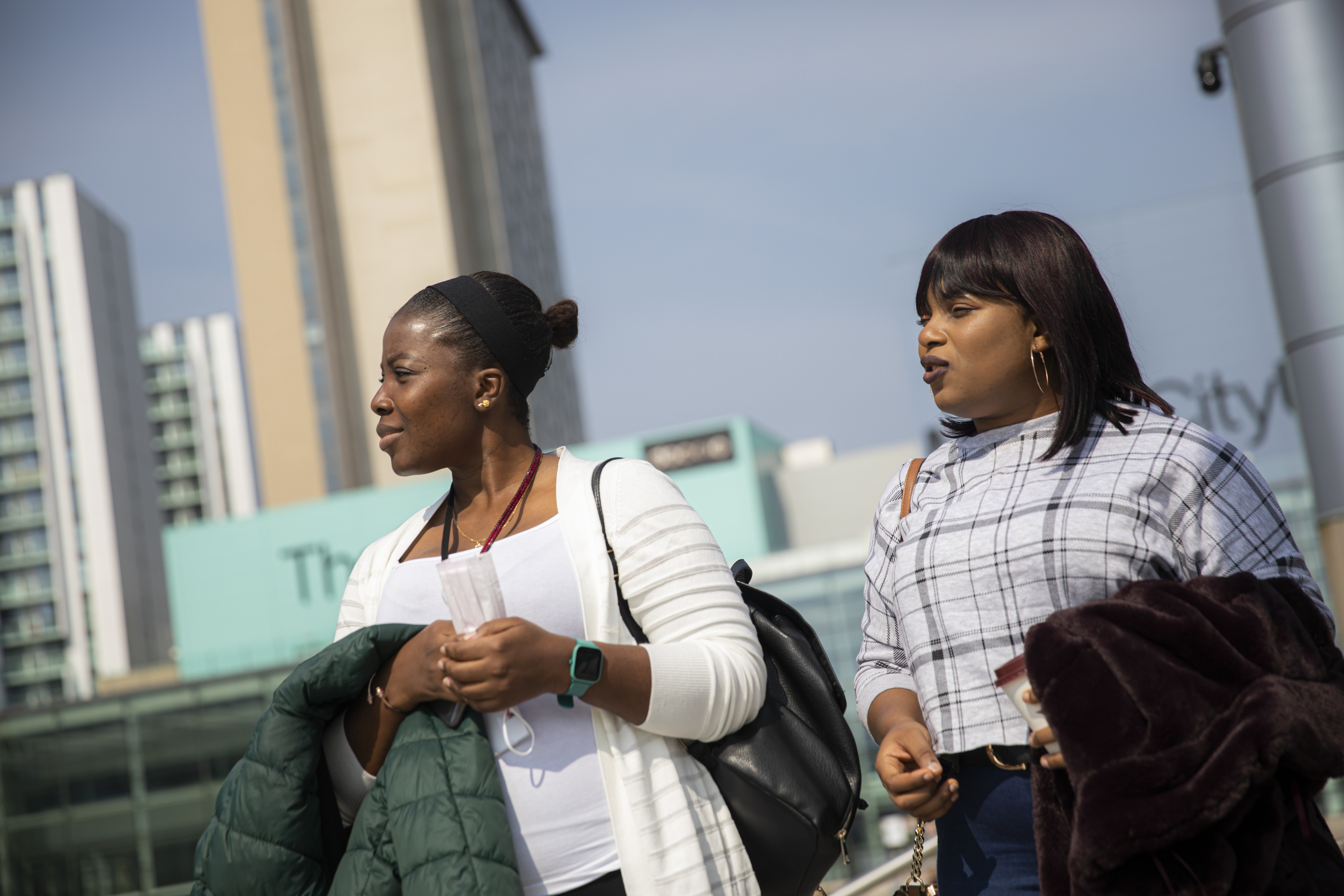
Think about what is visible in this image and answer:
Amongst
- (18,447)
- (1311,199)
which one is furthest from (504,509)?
(18,447)

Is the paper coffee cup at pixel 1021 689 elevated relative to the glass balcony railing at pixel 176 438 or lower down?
lower down

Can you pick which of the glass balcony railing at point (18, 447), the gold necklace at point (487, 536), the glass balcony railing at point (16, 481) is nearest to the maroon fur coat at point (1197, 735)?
the gold necklace at point (487, 536)

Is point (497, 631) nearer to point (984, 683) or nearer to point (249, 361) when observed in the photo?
point (984, 683)

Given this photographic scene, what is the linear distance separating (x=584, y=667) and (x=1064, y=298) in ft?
3.18

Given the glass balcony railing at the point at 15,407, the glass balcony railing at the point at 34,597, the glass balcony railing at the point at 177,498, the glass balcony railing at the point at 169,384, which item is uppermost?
the glass balcony railing at the point at 169,384

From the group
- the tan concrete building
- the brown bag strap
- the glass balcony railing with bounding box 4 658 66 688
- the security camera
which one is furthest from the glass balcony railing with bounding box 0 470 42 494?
the brown bag strap

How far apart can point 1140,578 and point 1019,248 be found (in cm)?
58

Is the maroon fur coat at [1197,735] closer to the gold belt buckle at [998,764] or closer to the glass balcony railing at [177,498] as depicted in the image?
the gold belt buckle at [998,764]

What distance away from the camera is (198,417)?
280 ft

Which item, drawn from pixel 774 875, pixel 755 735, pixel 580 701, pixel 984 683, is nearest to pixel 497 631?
pixel 580 701

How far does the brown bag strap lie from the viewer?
2.13 meters

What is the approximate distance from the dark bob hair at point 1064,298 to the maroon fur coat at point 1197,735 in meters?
0.39

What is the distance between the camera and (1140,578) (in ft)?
5.81

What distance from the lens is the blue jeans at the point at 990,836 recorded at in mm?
1804
